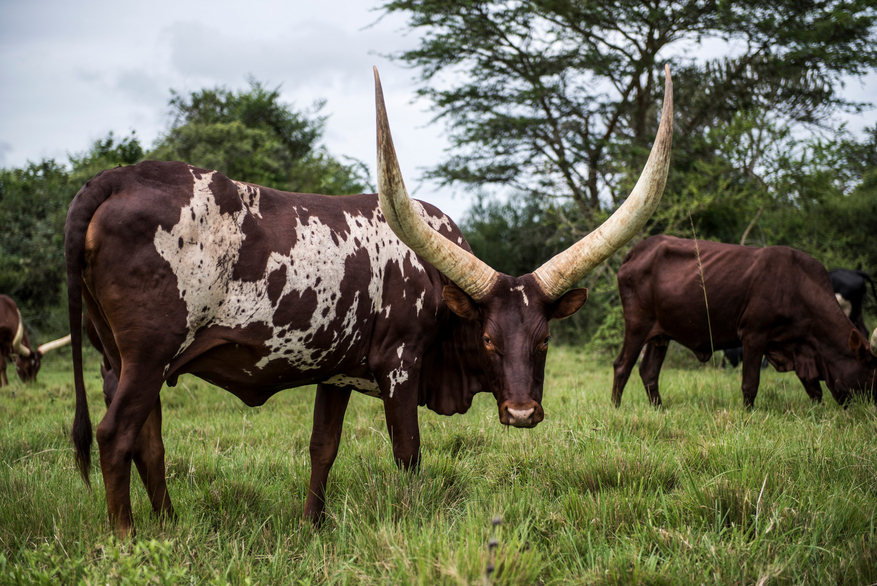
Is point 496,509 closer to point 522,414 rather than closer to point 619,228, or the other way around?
point 522,414

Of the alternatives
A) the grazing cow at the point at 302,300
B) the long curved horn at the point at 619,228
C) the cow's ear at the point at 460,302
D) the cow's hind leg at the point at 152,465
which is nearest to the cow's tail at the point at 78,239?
the grazing cow at the point at 302,300

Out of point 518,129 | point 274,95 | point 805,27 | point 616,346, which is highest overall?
point 274,95

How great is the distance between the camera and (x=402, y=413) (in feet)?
9.22

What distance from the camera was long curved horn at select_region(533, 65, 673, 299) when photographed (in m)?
2.63

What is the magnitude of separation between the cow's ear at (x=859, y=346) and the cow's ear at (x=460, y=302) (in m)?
3.76

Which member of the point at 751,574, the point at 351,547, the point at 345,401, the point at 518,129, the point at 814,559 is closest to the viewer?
the point at 751,574

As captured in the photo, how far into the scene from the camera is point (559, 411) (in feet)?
15.6

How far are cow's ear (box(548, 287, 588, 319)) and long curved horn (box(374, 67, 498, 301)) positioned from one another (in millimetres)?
356

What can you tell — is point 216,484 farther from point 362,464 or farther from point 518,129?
point 518,129

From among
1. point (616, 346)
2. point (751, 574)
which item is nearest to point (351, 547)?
point (751, 574)

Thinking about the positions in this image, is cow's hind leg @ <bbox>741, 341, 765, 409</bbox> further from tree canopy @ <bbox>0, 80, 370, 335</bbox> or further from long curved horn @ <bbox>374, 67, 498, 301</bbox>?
tree canopy @ <bbox>0, 80, 370, 335</bbox>

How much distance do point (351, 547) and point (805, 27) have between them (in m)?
12.5

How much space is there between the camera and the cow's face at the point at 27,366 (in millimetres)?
9258

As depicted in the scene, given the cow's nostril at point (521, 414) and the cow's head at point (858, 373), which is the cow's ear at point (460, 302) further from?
the cow's head at point (858, 373)
